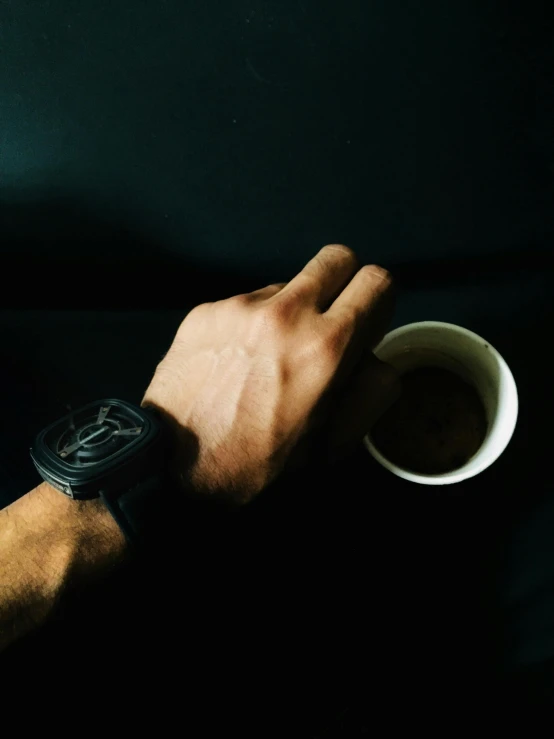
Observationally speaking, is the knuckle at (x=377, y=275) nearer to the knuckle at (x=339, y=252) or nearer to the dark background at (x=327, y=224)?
the knuckle at (x=339, y=252)

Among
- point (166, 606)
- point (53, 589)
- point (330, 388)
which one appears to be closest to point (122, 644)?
point (166, 606)

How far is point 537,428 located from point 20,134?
2.82ft

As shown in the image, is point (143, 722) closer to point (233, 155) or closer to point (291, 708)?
point (291, 708)

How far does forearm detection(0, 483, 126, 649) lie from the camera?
621 mm

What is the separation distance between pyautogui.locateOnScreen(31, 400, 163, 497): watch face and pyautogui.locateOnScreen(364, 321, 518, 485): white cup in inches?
9.9

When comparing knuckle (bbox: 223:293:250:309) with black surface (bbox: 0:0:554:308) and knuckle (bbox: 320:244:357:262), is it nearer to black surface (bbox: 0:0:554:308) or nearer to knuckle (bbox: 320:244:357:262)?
knuckle (bbox: 320:244:357:262)

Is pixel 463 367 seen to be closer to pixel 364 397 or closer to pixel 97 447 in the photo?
pixel 364 397

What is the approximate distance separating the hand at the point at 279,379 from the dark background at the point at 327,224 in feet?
0.60

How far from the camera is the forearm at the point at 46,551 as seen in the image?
0.62 m

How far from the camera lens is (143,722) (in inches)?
30.6

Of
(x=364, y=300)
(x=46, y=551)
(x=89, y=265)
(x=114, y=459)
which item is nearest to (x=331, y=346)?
(x=364, y=300)

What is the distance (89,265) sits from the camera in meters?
0.93

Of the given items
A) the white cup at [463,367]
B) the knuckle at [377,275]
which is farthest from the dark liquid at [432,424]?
the knuckle at [377,275]

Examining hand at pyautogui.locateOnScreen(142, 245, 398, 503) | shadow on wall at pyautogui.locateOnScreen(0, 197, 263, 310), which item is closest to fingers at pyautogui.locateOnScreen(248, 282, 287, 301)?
hand at pyautogui.locateOnScreen(142, 245, 398, 503)
